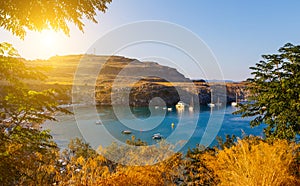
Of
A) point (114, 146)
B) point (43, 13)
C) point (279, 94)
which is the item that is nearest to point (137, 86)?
point (114, 146)

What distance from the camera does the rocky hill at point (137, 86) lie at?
168 ft

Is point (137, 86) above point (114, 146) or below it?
above

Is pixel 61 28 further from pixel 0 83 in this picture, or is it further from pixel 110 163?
pixel 110 163

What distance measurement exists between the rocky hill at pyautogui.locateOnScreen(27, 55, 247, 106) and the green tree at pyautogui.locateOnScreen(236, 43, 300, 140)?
32.6 m

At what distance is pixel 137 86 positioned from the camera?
55812mm

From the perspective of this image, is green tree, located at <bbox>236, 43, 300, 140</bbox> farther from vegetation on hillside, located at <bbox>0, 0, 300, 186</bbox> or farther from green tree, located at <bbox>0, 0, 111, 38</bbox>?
green tree, located at <bbox>0, 0, 111, 38</bbox>

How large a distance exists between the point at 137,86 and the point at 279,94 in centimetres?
5043

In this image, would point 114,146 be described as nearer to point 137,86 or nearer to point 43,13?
point 43,13

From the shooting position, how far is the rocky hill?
5112cm

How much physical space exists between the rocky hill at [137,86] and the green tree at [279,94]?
3257 centimetres

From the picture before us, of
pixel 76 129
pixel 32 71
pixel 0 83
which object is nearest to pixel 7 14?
pixel 32 71

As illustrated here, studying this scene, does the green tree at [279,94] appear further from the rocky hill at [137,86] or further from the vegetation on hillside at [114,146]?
the rocky hill at [137,86]

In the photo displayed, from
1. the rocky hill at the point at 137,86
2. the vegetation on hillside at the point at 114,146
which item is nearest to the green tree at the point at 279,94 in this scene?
the vegetation on hillside at the point at 114,146

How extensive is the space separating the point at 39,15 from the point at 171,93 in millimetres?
51363
